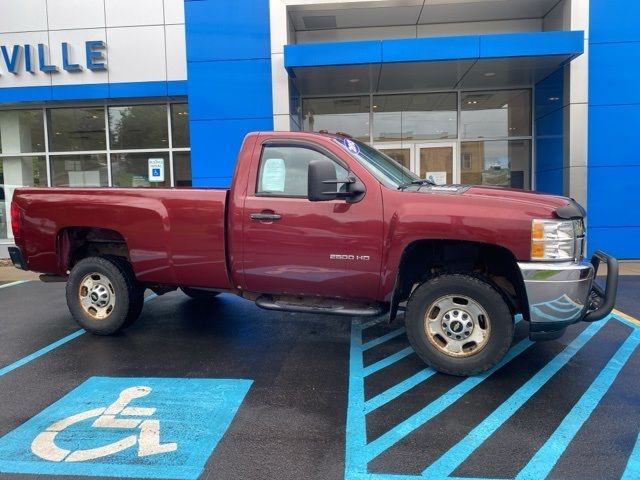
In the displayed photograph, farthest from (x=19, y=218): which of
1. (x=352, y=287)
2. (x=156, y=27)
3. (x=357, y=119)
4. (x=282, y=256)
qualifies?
(x=357, y=119)

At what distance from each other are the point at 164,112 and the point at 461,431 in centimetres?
1131

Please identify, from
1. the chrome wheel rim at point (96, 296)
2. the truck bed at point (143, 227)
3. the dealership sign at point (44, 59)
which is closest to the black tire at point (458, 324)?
the truck bed at point (143, 227)

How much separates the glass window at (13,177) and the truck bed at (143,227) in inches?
346

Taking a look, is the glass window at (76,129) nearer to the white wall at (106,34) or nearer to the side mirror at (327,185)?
the white wall at (106,34)

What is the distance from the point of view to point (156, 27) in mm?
11625

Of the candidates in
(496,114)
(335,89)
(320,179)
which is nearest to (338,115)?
(335,89)

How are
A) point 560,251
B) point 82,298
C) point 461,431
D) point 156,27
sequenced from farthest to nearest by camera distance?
point 156,27 < point 82,298 < point 560,251 < point 461,431

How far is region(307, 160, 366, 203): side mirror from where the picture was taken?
421 centimetres

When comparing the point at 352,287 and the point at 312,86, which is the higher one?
the point at 312,86

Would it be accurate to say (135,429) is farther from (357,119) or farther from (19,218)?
(357,119)

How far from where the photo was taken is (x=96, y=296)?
18.4 ft

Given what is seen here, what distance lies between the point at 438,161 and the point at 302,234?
869 centimetres

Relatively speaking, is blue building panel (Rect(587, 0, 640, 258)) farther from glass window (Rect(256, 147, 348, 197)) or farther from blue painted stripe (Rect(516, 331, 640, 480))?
glass window (Rect(256, 147, 348, 197))

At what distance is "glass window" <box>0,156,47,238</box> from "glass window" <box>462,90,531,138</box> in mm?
10777
